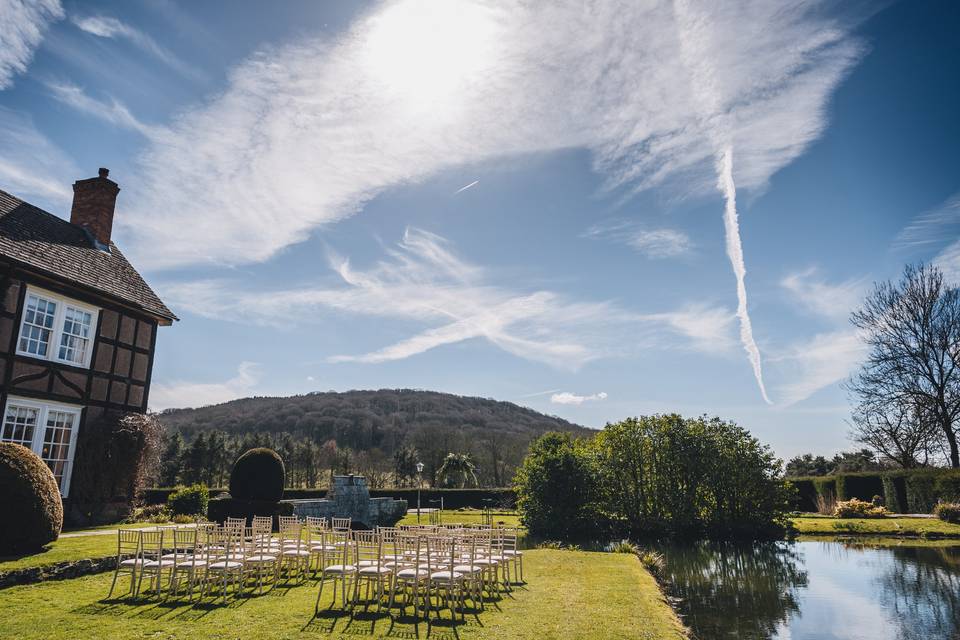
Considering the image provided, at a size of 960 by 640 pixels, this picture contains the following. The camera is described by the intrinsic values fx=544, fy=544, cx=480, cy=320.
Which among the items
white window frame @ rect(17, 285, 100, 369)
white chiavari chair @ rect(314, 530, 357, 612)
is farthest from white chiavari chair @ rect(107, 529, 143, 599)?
white window frame @ rect(17, 285, 100, 369)

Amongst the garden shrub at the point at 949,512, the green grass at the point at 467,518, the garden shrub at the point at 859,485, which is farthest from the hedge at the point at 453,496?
the garden shrub at the point at 949,512

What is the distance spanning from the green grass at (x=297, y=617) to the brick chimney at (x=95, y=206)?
1413cm

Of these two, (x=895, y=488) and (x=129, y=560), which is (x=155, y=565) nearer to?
(x=129, y=560)

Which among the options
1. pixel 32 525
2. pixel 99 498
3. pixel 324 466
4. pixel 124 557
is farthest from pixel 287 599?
pixel 324 466

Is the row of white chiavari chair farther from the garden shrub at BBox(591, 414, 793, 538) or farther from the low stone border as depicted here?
the garden shrub at BBox(591, 414, 793, 538)

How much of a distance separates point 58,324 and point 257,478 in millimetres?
8297

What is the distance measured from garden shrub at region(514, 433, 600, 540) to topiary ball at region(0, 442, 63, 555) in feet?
50.1

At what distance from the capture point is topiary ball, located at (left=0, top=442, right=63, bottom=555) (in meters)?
10.0

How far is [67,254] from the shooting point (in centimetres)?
1700

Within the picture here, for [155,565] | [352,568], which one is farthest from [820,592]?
[155,565]

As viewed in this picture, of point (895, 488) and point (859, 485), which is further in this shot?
point (859, 485)

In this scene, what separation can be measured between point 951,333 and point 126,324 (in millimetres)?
35130

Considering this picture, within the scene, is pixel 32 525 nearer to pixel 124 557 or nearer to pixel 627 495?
pixel 124 557

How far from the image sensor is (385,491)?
3925cm
